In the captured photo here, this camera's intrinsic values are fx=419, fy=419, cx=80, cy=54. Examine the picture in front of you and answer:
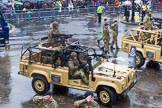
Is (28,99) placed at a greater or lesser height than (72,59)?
lesser

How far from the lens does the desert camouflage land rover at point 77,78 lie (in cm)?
1288

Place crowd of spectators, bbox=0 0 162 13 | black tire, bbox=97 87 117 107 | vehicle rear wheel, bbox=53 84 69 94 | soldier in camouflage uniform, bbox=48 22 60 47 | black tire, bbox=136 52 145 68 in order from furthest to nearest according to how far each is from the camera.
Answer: crowd of spectators, bbox=0 0 162 13, black tire, bbox=136 52 145 68, soldier in camouflage uniform, bbox=48 22 60 47, vehicle rear wheel, bbox=53 84 69 94, black tire, bbox=97 87 117 107

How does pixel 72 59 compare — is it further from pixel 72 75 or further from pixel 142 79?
pixel 142 79

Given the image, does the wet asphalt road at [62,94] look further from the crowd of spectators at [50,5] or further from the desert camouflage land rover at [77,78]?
the crowd of spectators at [50,5]

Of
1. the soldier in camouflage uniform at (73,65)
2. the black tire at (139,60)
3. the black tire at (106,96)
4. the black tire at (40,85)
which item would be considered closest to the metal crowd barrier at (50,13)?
the black tire at (139,60)

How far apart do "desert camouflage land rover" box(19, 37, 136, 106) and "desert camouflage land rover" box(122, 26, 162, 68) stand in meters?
3.44

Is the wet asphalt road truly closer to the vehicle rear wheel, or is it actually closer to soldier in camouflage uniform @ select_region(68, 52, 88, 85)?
the vehicle rear wheel

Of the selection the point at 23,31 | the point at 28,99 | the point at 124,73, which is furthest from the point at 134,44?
the point at 23,31

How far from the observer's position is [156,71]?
57.4ft

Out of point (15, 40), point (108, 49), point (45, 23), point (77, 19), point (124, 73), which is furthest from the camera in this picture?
point (77, 19)

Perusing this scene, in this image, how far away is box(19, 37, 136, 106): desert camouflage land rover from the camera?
1288 centimetres

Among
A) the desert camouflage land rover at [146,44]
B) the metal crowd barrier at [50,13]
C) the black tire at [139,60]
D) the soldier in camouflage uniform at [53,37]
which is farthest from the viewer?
the metal crowd barrier at [50,13]

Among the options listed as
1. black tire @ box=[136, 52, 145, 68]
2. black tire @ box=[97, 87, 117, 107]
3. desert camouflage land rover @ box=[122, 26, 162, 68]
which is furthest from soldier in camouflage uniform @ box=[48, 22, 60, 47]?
black tire @ box=[136, 52, 145, 68]

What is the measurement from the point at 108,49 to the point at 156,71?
11.7 feet
